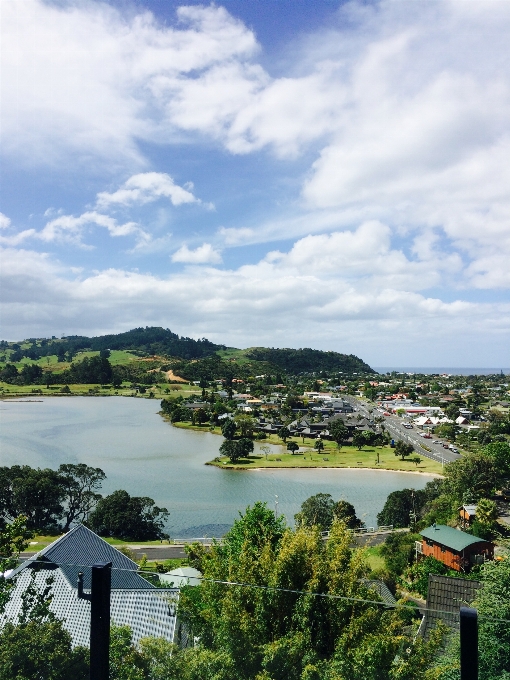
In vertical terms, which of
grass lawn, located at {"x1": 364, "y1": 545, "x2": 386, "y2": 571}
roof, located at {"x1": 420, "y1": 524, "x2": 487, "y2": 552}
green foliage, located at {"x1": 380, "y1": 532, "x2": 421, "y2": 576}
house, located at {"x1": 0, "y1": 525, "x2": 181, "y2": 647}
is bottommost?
grass lawn, located at {"x1": 364, "y1": 545, "x2": 386, "y2": 571}

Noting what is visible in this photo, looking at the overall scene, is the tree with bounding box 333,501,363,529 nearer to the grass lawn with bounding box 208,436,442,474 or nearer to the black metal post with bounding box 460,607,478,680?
the grass lawn with bounding box 208,436,442,474

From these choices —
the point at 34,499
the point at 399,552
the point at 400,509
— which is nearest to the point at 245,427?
the point at 400,509

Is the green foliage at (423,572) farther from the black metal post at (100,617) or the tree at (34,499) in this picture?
the tree at (34,499)

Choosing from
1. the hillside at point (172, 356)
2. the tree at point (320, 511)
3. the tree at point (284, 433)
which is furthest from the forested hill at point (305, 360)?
the tree at point (320, 511)

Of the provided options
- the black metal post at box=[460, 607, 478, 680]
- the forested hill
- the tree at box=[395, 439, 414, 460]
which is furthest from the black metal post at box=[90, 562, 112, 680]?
the forested hill

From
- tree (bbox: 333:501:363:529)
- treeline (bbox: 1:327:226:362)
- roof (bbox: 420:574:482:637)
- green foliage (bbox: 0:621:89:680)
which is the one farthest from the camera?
treeline (bbox: 1:327:226:362)

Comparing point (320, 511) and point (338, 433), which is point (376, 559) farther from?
point (338, 433)
